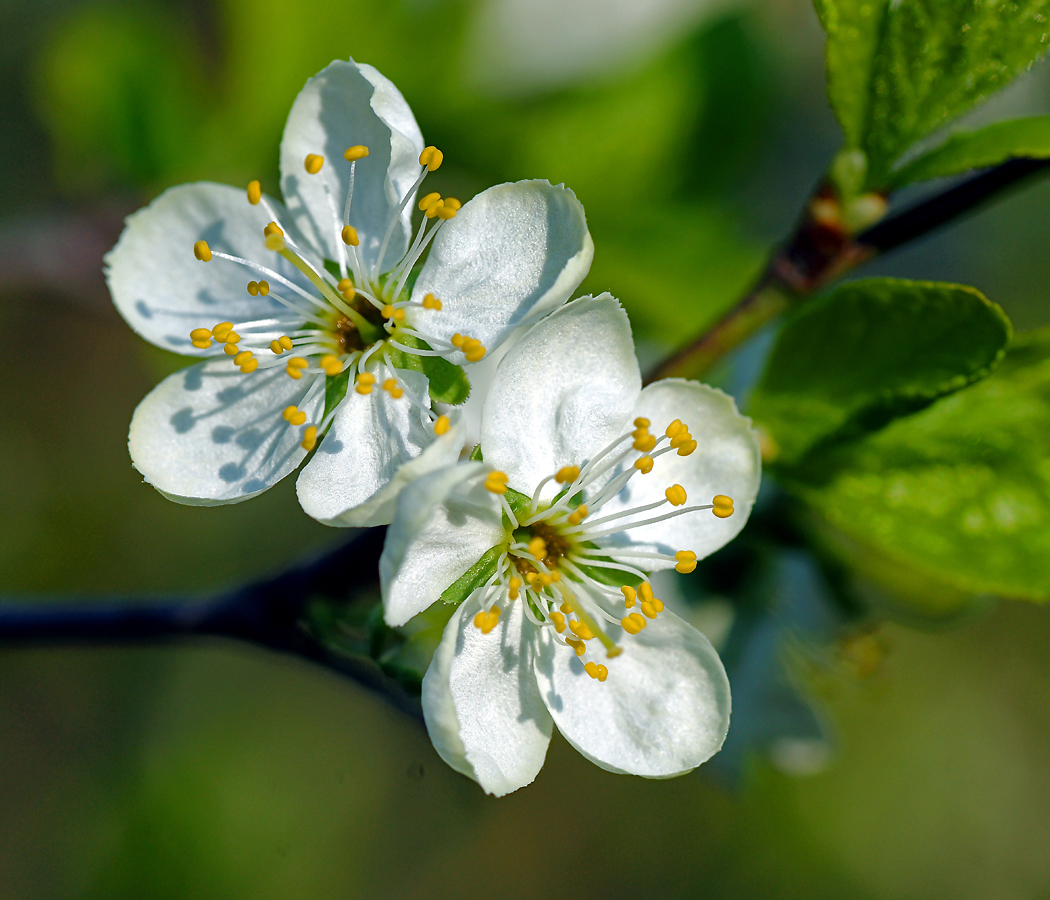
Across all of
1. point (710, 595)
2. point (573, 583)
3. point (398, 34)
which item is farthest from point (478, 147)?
point (573, 583)

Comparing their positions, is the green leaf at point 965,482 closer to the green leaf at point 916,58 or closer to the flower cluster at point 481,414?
the flower cluster at point 481,414

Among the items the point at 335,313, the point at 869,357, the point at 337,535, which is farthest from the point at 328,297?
the point at 337,535

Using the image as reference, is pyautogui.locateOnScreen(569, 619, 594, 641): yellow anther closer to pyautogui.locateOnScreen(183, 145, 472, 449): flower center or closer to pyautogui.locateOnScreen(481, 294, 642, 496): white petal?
pyautogui.locateOnScreen(481, 294, 642, 496): white petal

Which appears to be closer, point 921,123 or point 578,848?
point 921,123

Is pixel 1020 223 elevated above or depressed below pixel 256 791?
above

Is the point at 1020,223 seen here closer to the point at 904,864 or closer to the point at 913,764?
the point at 913,764

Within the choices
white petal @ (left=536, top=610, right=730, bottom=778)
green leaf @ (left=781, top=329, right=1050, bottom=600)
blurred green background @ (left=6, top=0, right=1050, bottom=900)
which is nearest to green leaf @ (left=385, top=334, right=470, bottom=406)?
white petal @ (left=536, top=610, right=730, bottom=778)
